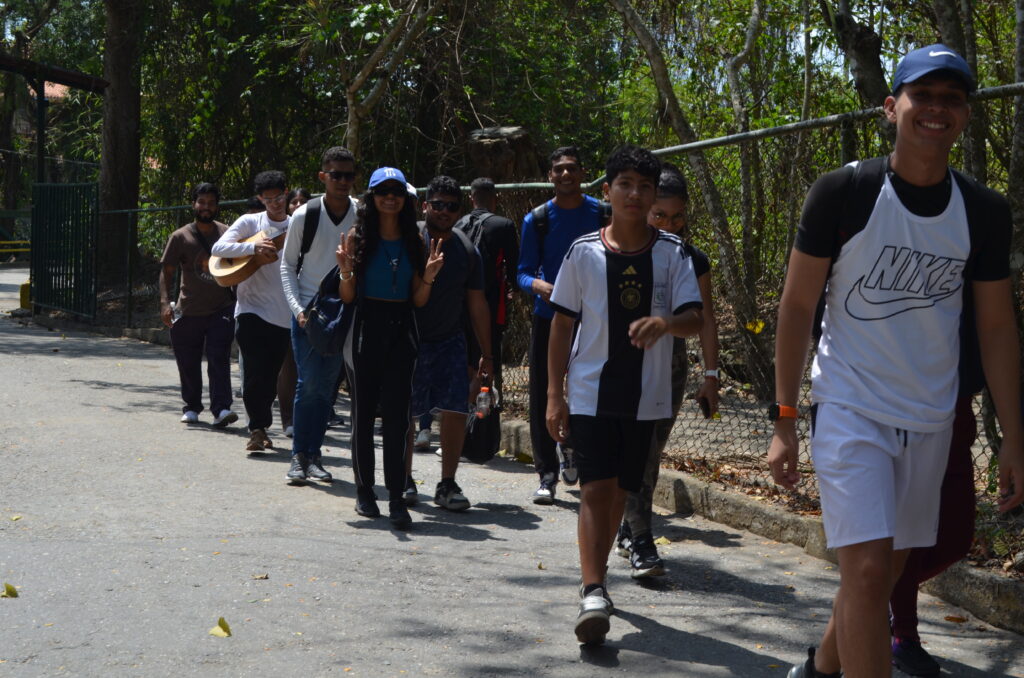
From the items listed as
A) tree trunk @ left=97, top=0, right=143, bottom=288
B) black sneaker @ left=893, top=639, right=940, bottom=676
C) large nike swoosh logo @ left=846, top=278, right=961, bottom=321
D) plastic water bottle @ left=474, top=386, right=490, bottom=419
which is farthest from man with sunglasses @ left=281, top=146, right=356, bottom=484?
tree trunk @ left=97, top=0, right=143, bottom=288

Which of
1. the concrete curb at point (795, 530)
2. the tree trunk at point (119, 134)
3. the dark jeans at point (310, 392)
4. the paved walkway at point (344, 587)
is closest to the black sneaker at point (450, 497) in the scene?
the paved walkway at point (344, 587)

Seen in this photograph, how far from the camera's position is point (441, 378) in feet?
25.1

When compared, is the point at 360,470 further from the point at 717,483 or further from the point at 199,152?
the point at 199,152

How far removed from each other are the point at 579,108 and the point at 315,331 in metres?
13.9

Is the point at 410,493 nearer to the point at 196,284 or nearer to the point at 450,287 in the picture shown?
the point at 450,287

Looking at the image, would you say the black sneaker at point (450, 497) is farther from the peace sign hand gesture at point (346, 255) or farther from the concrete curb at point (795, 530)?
the peace sign hand gesture at point (346, 255)

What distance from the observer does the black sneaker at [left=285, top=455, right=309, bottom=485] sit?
8.29m

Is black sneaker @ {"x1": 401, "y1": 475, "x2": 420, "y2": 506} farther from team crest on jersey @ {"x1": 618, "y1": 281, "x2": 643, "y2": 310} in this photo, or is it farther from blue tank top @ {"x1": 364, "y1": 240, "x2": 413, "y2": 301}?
team crest on jersey @ {"x1": 618, "y1": 281, "x2": 643, "y2": 310}

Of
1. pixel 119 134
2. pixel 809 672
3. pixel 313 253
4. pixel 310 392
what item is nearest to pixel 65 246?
pixel 119 134

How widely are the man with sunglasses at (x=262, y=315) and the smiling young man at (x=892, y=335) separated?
6008 mm

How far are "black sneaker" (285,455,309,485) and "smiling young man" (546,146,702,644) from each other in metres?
3.44

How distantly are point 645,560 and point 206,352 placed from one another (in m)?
5.56

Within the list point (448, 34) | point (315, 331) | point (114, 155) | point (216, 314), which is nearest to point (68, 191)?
point (114, 155)

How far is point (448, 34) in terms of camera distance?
1709 centimetres
